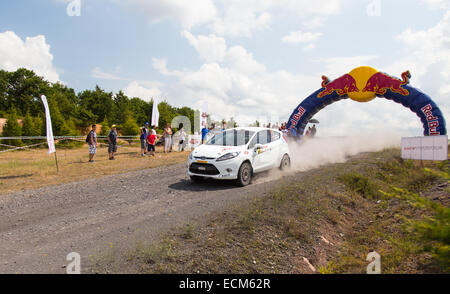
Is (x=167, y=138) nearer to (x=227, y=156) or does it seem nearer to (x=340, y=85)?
(x=227, y=156)

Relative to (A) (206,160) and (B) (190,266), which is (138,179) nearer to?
(A) (206,160)

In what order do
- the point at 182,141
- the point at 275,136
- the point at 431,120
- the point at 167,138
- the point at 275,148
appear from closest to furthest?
the point at 275,148 → the point at 275,136 → the point at 431,120 → the point at 167,138 → the point at 182,141

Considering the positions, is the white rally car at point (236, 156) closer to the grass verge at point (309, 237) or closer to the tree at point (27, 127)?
the grass verge at point (309, 237)

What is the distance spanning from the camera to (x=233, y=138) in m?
8.96

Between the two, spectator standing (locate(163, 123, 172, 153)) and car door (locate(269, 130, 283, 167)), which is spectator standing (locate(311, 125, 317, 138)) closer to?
spectator standing (locate(163, 123, 172, 153))

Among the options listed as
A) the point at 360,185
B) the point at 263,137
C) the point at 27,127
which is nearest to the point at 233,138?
the point at 263,137

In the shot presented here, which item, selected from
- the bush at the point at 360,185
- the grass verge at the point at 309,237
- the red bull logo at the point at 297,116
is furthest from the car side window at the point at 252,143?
the red bull logo at the point at 297,116

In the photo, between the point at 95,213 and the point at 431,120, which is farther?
the point at 431,120

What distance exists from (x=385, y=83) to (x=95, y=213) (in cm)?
1631
